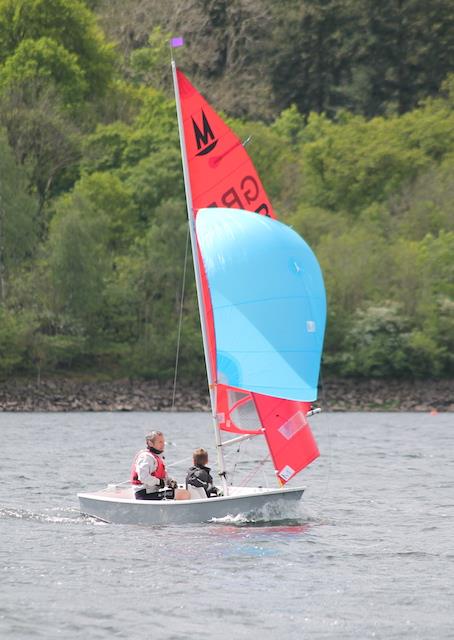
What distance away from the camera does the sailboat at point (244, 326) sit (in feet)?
74.9

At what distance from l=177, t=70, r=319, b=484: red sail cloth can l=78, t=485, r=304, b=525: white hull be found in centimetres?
92

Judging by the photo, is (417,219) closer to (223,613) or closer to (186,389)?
(186,389)

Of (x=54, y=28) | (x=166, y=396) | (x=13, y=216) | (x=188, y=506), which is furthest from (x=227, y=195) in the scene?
(x=54, y=28)

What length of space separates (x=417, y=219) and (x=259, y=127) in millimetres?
12854

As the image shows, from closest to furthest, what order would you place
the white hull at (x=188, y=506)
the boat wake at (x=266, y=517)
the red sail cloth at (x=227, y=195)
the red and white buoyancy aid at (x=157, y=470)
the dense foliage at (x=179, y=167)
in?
the white hull at (x=188, y=506)
the boat wake at (x=266, y=517)
the red and white buoyancy aid at (x=157, y=470)
the red sail cloth at (x=227, y=195)
the dense foliage at (x=179, y=167)

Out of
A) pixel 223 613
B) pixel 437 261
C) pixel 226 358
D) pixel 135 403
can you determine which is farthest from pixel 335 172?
pixel 223 613

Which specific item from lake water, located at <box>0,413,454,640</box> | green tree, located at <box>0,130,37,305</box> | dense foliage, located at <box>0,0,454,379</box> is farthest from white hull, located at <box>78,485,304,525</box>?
green tree, located at <box>0,130,37,305</box>

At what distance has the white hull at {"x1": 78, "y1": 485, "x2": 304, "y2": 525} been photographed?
22.3 meters

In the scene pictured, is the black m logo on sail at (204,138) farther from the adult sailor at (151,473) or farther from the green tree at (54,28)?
the green tree at (54,28)

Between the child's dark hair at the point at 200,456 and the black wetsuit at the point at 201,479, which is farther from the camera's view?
the black wetsuit at the point at 201,479

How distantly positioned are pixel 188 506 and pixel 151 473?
832 mm

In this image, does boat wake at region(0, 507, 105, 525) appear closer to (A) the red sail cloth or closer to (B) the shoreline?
(A) the red sail cloth

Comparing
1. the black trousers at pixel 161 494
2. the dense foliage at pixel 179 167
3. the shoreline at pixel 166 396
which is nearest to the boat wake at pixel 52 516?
the black trousers at pixel 161 494

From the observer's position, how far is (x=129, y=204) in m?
82.4
